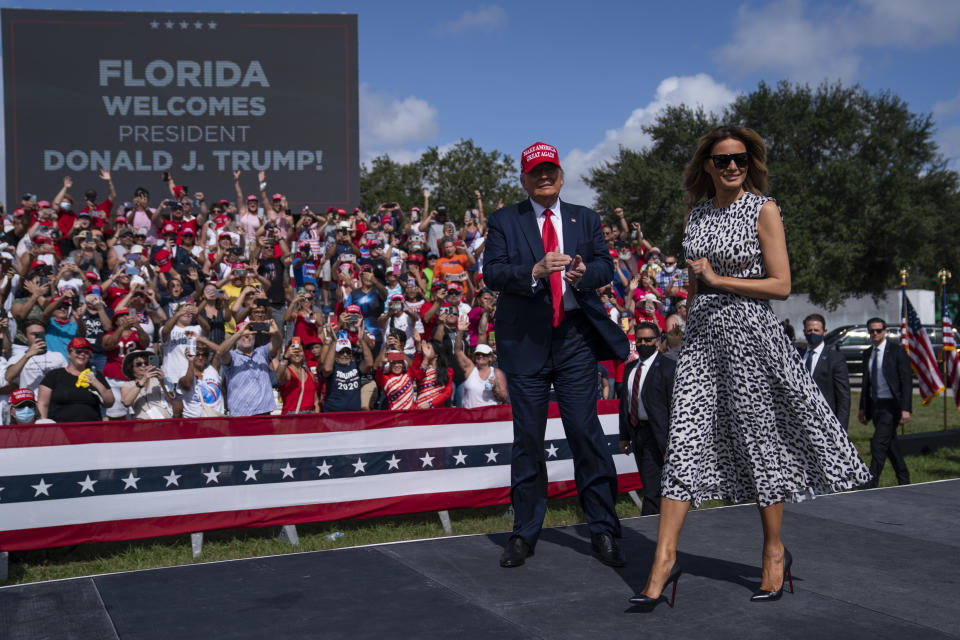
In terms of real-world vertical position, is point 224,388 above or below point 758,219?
below

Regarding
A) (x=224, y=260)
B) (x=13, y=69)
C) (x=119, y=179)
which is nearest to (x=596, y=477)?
(x=224, y=260)

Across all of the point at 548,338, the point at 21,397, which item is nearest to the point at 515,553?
the point at 548,338

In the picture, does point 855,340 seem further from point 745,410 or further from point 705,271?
point 705,271

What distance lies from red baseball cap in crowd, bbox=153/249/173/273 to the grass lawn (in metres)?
5.91

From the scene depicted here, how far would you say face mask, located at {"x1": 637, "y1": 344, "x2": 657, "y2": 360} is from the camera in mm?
7738

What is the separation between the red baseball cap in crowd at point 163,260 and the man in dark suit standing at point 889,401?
30.6ft

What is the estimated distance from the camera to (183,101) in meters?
19.9

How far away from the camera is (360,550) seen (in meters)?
4.18

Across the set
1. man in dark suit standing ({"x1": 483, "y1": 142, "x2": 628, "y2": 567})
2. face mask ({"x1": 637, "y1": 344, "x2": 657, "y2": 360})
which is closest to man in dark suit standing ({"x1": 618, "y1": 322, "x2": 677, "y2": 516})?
face mask ({"x1": 637, "y1": 344, "x2": 657, "y2": 360})

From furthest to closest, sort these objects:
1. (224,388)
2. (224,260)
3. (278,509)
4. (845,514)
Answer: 1. (224,260)
2. (224,388)
3. (278,509)
4. (845,514)

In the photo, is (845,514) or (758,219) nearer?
(758,219)

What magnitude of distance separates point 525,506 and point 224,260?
9.63 m

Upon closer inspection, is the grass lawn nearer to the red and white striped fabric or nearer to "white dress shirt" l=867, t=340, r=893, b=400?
the red and white striped fabric

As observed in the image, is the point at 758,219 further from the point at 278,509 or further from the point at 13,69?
the point at 13,69
